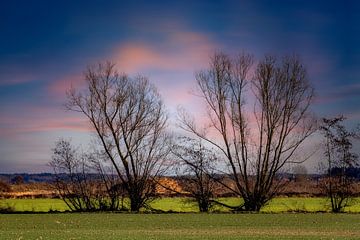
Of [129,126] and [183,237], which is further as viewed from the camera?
[129,126]

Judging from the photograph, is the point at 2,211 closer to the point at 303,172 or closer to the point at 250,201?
the point at 250,201

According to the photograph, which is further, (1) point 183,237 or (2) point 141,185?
(2) point 141,185

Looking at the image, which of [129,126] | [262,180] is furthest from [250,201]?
[129,126]

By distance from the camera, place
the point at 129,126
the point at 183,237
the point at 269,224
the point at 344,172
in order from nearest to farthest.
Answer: the point at 183,237 → the point at 269,224 → the point at 344,172 → the point at 129,126

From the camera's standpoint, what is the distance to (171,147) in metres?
44.7

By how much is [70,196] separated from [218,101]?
13.2 meters

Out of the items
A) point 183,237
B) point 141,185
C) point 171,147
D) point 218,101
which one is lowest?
point 183,237

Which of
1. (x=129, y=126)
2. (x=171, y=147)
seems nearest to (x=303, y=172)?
(x=171, y=147)

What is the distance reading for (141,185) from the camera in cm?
4472

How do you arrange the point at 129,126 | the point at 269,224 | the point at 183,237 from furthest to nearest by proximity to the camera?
the point at 129,126 → the point at 269,224 → the point at 183,237

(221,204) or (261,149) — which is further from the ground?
(261,149)

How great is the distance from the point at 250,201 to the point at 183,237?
2127 centimetres

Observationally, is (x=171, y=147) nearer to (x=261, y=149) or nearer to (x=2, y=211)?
(x=261, y=149)

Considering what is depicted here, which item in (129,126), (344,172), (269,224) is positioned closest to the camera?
(269,224)
